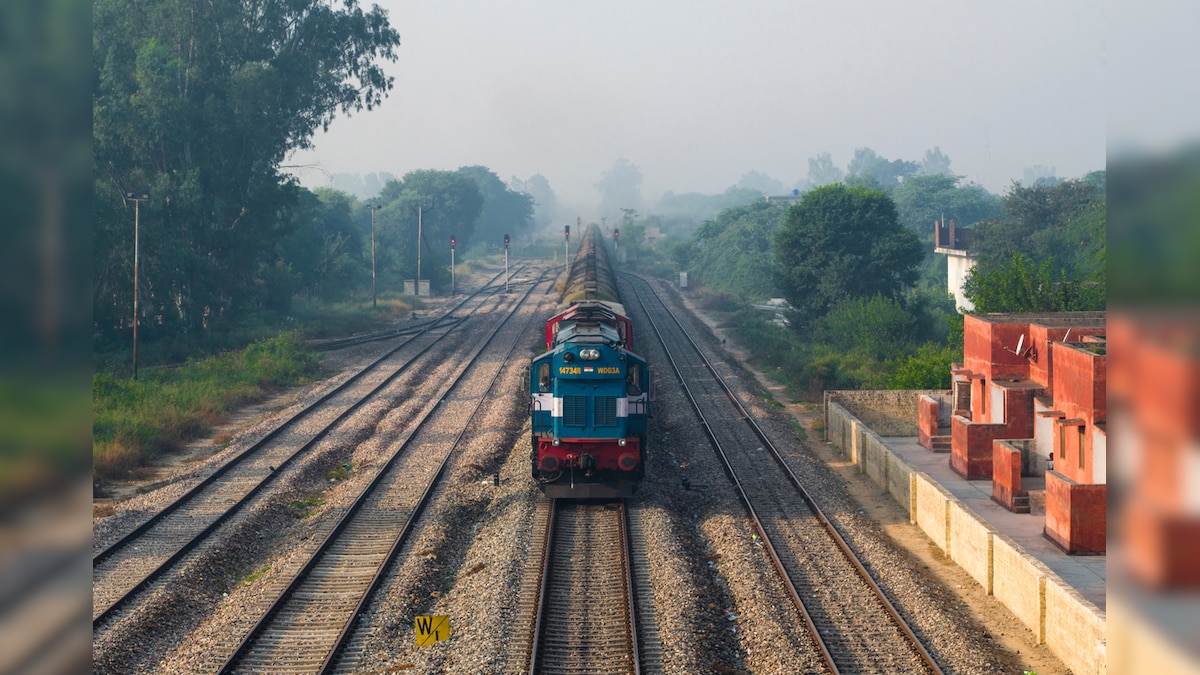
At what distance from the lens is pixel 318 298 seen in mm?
64688

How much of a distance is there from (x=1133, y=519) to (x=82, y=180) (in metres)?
1.98

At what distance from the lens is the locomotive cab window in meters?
18.7

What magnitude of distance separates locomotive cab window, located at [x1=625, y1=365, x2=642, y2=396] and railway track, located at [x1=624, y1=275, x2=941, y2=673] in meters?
3.28

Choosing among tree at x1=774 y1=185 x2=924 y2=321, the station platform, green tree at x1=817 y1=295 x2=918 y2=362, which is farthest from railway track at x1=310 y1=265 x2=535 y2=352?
the station platform

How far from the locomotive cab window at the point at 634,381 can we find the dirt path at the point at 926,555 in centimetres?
551

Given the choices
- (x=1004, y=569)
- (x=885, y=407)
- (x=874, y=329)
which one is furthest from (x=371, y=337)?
(x=1004, y=569)

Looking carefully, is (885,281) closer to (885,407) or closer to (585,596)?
(885,407)

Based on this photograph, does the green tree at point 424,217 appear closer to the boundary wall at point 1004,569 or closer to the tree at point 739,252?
the tree at point 739,252

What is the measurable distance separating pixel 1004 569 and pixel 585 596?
20.7 feet

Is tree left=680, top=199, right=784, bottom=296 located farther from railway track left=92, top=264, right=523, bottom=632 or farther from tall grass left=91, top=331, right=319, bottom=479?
railway track left=92, top=264, right=523, bottom=632

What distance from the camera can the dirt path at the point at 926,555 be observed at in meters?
13.0

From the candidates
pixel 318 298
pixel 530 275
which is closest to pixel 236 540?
pixel 318 298

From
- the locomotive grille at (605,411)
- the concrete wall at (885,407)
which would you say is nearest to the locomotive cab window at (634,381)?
the locomotive grille at (605,411)

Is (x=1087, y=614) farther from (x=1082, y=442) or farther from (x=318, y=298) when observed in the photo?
(x=318, y=298)
